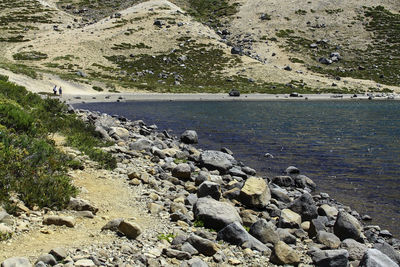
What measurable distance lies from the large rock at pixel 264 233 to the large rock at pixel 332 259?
1179mm

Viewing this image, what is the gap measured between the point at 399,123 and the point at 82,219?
133 feet

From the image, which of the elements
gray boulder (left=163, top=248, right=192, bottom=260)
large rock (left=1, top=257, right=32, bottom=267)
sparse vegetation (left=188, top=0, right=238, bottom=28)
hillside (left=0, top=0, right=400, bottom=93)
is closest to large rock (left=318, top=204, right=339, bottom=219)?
gray boulder (left=163, top=248, right=192, bottom=260)

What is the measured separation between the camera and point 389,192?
15.2 m

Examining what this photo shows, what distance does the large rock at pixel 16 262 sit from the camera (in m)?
5.20

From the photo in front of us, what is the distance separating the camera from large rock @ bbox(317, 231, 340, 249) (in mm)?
9208

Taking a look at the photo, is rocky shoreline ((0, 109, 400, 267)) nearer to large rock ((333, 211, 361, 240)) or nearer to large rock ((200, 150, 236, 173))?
large rock ((333, 211, 361, 240))

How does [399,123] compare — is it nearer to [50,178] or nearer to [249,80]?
[50,178]

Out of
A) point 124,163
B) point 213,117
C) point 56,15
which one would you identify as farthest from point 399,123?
point 56,15

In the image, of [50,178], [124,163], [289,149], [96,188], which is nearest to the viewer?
[50,178]

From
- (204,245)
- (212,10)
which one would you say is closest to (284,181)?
(204,245)

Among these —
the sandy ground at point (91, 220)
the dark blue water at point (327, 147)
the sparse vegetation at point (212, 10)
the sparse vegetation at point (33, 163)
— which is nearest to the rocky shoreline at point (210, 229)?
the sandy ground at point (91, 220)

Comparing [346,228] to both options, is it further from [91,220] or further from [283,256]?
[91,220]

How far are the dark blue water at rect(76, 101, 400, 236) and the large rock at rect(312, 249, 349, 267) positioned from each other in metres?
4.79

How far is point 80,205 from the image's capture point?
27.2ft
